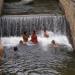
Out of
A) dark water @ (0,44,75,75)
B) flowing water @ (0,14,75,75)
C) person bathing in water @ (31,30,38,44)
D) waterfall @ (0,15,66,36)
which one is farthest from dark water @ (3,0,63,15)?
dark water @ (0,44,75,75)

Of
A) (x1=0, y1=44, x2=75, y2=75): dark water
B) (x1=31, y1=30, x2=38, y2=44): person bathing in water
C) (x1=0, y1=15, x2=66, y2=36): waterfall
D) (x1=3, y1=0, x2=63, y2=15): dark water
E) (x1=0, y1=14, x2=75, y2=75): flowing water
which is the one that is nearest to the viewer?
(x1=0, y1=44, x2=75, y2=75): dark water

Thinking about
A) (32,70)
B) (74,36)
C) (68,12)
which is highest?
(68,12)

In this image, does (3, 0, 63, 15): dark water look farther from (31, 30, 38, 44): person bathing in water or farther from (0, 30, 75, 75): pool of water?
(0, 30, 75, 75): pool of water

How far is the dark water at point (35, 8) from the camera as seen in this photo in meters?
17.1

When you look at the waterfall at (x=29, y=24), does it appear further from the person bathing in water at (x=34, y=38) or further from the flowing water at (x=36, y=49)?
the person bathing in water at (x=34, y=38)

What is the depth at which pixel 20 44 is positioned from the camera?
1353 cm

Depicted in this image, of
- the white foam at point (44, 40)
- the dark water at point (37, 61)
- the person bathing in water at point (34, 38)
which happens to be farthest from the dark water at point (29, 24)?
the dark water at point (37, 61)

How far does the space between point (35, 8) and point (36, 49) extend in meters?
6.23

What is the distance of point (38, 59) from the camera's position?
1162 cm

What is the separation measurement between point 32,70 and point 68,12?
506 cm

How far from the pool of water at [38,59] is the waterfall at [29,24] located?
1.10 metres

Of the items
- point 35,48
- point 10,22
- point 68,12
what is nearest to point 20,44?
point 35,48

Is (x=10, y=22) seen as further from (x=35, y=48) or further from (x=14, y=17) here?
(x=35, y=48)

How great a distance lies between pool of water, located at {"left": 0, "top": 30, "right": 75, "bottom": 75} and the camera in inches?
413
